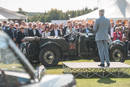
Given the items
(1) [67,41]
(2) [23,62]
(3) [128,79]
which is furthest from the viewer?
(1) [67,41]

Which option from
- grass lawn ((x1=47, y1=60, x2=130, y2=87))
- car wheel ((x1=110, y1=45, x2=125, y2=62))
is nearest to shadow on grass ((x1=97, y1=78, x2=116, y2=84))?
grass lawn ((x1=47, y1=60, x2=130, y2=87))

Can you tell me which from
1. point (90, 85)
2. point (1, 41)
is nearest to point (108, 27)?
point (90, 85)

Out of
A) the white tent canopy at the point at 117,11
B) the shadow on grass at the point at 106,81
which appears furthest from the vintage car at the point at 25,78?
the white tent canopy at the point at 117,11

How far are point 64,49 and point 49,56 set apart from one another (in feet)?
2.24

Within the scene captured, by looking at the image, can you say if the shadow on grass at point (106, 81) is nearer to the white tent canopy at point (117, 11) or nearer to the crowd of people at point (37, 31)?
the crowd of people at point (37, 31)

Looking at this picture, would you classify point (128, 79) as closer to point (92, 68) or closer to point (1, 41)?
point (92, 68)

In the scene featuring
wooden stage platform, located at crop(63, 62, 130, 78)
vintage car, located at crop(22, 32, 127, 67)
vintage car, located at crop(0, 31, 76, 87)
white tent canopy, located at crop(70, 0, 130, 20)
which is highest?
white tent canopy, located at crop(70, 0, 130, 20)

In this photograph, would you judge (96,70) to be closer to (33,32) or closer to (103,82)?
(103,82)

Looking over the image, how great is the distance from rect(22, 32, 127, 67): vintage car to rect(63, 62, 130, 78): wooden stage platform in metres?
1.94

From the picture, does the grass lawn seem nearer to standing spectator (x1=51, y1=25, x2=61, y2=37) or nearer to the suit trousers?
the suit trousers

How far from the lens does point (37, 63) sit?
12141mm

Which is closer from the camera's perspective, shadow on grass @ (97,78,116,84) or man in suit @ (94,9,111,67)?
shadow on grass @ (97,78,116,84)

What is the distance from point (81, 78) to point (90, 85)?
113cm

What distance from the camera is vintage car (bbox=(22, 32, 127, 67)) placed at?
11.7m
